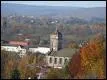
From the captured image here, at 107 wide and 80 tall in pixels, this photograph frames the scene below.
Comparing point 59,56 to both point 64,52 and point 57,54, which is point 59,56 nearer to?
point 64,52

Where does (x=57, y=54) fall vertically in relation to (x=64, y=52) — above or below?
below

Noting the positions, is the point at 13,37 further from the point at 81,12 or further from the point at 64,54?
the point at 81,12

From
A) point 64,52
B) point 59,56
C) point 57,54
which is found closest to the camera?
point 59,56

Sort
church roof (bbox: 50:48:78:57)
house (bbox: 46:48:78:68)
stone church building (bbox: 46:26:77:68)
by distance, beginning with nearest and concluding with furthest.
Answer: stone church building (bbox: 46:26:77:68) → house (bbox: 46:48:78:68) → church roof (bbox: 50:48:78:57)

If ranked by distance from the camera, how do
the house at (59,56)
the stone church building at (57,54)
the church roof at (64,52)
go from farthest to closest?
the church roof at (64,52)
the house at (59,56)
the stone church building at (57,54)

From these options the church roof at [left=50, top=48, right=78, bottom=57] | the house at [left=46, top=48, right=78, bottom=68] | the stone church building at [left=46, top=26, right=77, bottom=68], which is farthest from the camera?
the church roof at [left=50, top=48, right=78, bottom=57]

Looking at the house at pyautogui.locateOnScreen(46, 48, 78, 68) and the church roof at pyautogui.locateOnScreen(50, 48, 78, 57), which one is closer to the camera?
the house at pyautogui.locateOnScreen(46, 48, 78, 68)

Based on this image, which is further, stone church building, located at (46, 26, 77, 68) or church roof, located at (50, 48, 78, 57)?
church roof, located at (50, 48, 78, 57)

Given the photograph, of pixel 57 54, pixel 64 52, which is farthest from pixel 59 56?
pixel 57 54

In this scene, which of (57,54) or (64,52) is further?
(57,54)

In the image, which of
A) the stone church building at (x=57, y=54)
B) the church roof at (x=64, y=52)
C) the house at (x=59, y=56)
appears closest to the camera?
the stone church building at (x=57, y=54)

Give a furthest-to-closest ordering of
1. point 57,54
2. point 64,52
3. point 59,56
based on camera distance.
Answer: point 57,54, point 64,52, point 59,56
